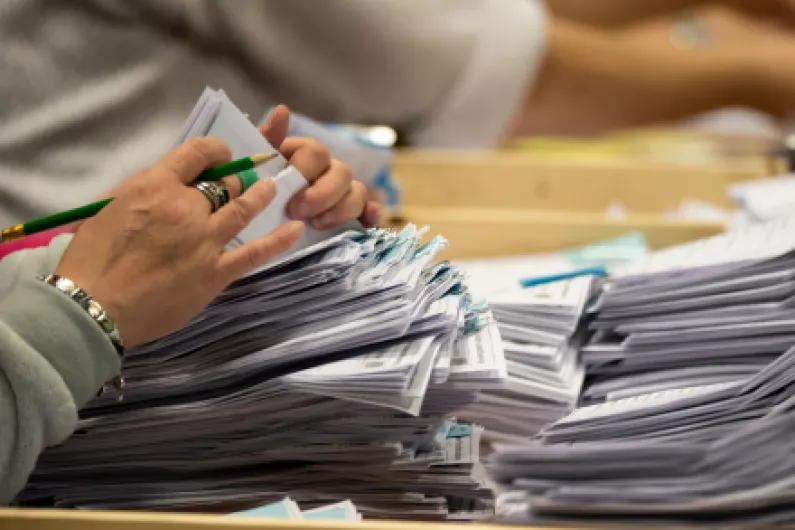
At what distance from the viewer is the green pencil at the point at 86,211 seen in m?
0.54

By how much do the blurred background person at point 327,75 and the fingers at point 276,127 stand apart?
0.01 m

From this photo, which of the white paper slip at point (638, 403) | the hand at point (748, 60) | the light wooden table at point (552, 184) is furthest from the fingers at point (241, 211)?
the hand at point (748, 60)

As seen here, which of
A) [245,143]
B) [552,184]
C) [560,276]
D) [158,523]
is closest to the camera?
[158,523]

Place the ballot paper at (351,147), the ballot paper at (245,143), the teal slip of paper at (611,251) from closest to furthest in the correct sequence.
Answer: the ballot paper at (245,143) → the ballot paper at (351,147) → the teal slip of paper at (611,251)

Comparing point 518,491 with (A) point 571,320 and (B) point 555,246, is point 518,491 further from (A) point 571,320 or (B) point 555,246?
(B) point 555,246

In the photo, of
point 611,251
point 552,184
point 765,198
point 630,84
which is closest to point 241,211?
point 611,251

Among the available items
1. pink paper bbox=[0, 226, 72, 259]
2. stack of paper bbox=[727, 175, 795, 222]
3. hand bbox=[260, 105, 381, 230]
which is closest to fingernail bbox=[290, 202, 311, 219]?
hand bbox=[260, 105, 381, 230]

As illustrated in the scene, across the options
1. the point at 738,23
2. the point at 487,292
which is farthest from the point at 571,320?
the point at 738,23

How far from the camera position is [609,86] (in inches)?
56.7

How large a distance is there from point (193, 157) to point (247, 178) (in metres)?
0.04

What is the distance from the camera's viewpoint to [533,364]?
0.66 m

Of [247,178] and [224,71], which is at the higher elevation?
[224,71]

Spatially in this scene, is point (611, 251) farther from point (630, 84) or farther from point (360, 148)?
point (630, 84)

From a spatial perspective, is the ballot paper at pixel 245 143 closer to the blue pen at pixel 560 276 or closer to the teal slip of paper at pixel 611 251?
the blue pen at pixel 560 276
